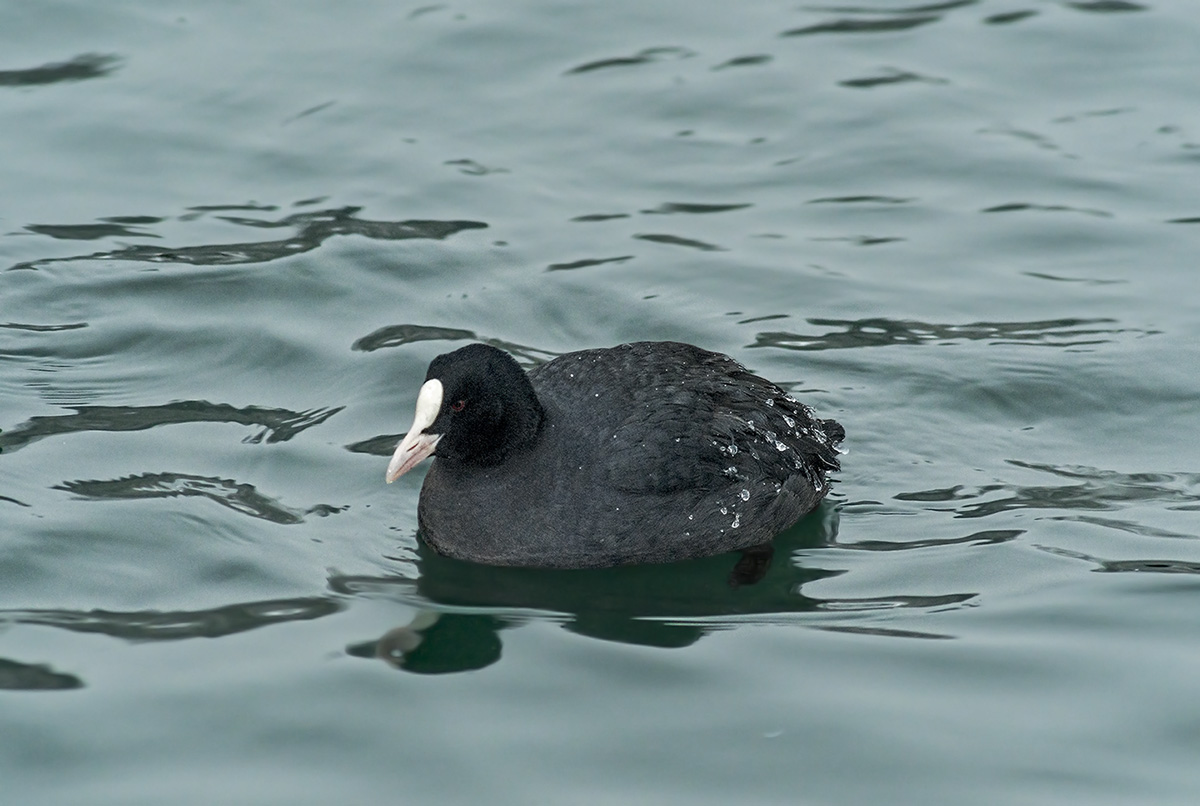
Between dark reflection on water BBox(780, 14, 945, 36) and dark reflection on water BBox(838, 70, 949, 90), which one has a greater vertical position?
dark reflection on water BBox(780, 14, 945, 36)

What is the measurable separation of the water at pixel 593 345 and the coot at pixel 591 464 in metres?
0.16

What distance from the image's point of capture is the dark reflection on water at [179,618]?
21.6 ft

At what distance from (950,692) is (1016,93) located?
7.45m

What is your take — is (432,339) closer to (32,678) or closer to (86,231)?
(86,231)

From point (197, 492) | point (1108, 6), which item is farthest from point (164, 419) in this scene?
point (1108, 6)

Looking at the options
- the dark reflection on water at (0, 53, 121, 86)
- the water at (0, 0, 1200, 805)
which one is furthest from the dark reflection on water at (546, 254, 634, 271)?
the dark reflection on water at (0, 53, 121, 86)

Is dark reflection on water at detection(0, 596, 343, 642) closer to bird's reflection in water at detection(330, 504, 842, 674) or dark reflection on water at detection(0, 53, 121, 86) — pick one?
bird's reflection in water at detection(330, 504, 842, 674)

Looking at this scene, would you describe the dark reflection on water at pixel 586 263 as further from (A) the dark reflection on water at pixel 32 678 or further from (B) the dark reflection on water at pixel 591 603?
(A) the dark reflection on water at pixel 32 678

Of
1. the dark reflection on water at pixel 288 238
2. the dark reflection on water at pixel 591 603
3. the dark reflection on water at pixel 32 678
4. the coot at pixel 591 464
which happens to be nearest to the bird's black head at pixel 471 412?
the coot at pixel 591 464

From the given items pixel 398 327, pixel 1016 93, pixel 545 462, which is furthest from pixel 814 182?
pixel 545 462

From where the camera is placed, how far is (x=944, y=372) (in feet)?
30.0

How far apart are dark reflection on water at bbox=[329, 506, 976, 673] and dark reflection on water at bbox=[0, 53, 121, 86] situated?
6.89m

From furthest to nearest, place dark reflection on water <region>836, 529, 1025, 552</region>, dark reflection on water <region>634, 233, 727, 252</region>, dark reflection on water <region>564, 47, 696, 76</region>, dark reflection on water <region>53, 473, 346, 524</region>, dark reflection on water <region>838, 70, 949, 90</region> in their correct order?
dark reflection on water <region>564, 47, 696, 76</region>
dark reflection on water <region>838, 70, 949, 90</region>
dark reflection on water <region>634, 233, 727, 252</region>
dark reflection on water <region>53, 473, 346, 524</region>
dark reflection on water <region>836, 529, 1025, 552</region>

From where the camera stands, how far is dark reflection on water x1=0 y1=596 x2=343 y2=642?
21.6 feet
